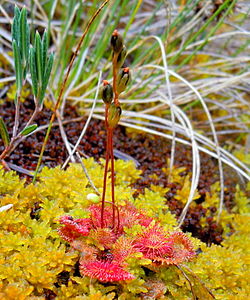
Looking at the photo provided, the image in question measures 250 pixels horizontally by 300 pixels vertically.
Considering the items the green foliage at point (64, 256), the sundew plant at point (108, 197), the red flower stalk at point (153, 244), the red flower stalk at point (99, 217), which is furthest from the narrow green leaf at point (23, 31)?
the red flower stalk at point (153, 244)

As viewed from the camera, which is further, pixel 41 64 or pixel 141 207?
pixel 141 207

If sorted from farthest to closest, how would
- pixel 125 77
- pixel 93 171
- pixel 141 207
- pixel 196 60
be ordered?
pixel 196 60, pixel 93 171, pixel 141 207, pixel 125 77

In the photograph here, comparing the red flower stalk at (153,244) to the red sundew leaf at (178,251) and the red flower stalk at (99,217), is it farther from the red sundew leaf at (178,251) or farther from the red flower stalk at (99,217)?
the red flower stalk at (99,217)

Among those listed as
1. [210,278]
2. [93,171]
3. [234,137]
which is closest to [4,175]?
[93,171]

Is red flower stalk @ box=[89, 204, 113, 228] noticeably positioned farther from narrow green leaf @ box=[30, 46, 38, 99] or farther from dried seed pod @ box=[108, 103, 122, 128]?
narrow green leaf @ box=[30, 46, 38, 99]

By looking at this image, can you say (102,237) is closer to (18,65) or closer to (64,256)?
(64,256)

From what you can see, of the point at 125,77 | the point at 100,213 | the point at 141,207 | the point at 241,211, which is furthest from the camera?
the point at 241,211

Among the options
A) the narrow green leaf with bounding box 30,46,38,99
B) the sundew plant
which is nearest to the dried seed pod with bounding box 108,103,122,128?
the sundew plant

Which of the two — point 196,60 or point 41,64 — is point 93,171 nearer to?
point 41,64
